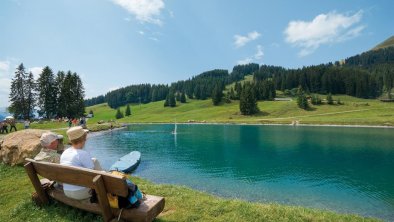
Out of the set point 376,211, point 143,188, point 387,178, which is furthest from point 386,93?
point 143,188

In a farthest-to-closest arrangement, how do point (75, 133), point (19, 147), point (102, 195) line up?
point (19, 147)
point (75, 133)
point (102, 195)

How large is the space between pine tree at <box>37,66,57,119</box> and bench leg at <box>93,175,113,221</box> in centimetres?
10627

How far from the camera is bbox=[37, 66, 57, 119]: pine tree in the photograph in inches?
3981

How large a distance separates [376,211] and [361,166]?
18.0m

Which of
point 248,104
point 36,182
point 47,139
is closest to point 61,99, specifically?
point 248,104

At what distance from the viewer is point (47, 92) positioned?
334 ft

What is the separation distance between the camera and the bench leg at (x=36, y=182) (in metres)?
10.4

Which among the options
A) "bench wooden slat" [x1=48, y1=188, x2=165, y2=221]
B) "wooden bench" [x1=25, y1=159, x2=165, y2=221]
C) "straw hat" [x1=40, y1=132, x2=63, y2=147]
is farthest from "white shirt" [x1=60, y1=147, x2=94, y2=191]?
"straw hat" [x1=40, y1=132, x2=63, y2=147]

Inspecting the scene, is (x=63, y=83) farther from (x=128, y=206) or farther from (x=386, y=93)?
A: (x=386, y=93)

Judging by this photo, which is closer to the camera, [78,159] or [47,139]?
[78,159]

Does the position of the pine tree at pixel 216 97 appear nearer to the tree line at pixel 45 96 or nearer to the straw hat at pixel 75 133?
the tree line at pixel 45 96

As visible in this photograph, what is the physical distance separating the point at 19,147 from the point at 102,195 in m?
15.8

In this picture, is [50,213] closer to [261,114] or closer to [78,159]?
[78,159]

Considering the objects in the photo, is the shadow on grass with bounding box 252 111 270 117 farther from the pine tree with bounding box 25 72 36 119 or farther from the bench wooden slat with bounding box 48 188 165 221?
the bench wooden slat with bounding box 48 188 165 221
